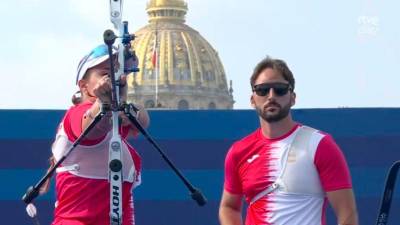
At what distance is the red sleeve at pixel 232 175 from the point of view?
3764 millimetres

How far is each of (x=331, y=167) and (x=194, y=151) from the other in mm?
3901

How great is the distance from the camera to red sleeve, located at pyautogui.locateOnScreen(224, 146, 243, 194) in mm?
3764

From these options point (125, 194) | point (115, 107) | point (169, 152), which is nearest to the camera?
point (115, 107)

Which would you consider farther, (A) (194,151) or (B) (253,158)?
(A) (194,151)

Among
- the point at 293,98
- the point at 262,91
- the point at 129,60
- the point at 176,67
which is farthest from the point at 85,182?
the point at 176,67

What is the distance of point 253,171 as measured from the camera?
12.2ft

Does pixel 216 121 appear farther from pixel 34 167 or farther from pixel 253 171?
pixel 253 171

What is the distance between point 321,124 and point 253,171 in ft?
12.3

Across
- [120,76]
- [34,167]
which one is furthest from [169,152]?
[120,76]

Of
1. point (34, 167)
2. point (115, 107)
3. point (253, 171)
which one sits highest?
point (115, 107)

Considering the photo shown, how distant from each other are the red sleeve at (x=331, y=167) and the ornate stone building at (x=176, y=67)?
77963mm

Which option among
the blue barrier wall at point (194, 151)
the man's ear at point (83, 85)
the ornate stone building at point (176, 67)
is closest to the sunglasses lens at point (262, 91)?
the man's ear at point (83, 85)

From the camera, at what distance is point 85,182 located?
11.9 ft

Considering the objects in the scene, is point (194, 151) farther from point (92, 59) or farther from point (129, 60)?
point (129, 60)
